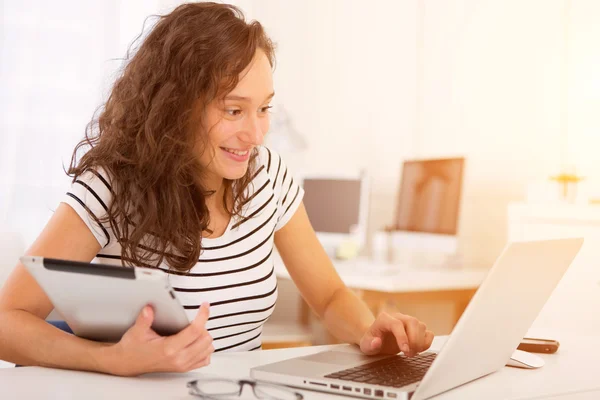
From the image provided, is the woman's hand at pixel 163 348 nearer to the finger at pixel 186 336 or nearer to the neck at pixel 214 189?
the finger at pixel 186 336

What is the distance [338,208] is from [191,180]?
2.30 m

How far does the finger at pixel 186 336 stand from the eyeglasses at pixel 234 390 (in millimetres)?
59

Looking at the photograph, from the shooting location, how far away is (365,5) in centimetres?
414

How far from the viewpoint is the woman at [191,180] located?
56.8 inches

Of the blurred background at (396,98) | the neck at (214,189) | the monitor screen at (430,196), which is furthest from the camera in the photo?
A: the monitor screen at (430,196)

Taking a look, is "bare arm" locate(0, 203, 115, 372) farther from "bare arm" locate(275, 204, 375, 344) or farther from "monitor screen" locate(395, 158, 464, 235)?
"monitor screen" locate(395, 158, 464, 235)

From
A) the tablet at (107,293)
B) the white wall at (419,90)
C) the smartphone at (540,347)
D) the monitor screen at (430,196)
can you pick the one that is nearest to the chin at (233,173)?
the tablet at (107,293)

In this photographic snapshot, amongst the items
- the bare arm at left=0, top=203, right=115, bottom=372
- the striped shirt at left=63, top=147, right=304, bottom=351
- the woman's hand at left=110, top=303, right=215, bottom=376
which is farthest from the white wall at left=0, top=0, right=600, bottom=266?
the woman's hand at left=110, top=303, right=215, bottom=376

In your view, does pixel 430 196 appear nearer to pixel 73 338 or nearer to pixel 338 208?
pixel 338 208

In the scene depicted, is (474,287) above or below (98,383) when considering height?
below

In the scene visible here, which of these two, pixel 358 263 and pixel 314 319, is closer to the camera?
pixel 358 263

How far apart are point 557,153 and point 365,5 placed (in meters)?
1.42

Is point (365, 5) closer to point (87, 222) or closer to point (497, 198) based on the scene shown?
point (497, 198)

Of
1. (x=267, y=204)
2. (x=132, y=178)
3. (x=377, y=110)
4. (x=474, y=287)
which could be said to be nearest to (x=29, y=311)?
(x=132, y=178)
